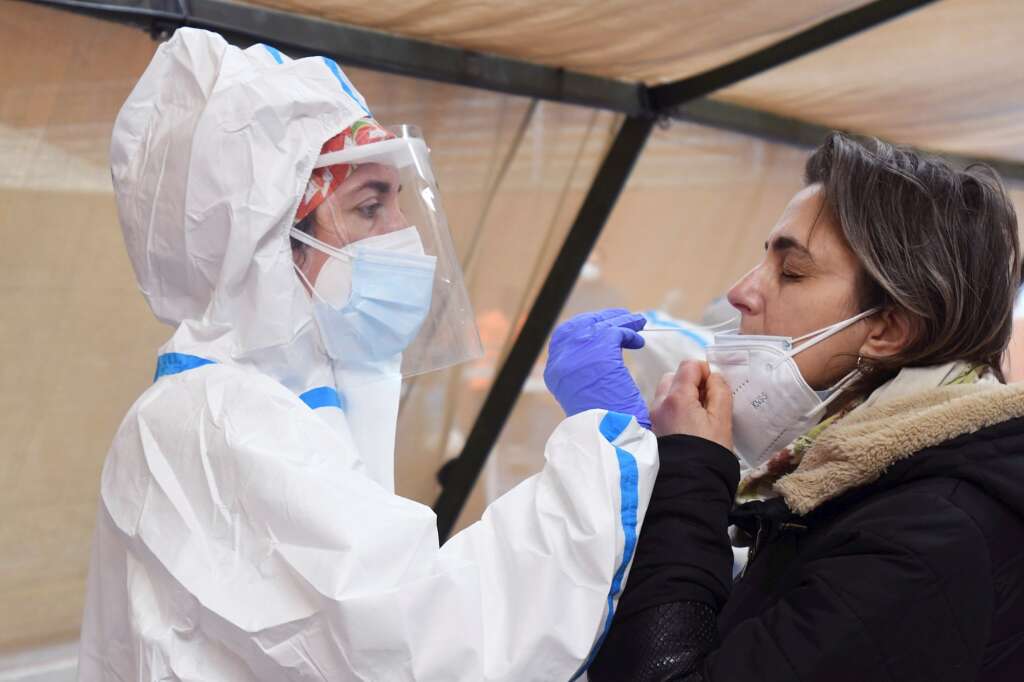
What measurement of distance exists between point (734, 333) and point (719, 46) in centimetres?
119

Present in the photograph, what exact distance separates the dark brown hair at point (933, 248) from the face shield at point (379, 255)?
2.00 feet

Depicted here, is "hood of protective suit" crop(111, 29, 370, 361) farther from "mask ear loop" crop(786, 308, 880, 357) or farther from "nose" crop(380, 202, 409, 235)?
"mask ear loop" crop(786, 308, 880, 357)

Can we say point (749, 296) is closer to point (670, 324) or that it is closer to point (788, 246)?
point (788, 246)

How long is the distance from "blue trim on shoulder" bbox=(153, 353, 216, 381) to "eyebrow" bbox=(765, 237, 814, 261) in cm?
81

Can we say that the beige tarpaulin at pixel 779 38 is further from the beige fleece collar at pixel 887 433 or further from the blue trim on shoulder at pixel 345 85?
the beige fleece collar at pixel 887 433

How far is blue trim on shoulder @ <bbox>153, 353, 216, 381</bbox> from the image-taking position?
1.49 meters

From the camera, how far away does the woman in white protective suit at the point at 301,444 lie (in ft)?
4.01

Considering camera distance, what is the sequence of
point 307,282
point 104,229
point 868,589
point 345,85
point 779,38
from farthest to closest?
point 779,38 < point 104,229 < point 345,85 < point 307,282 < point 868,589

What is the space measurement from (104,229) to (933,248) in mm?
1537

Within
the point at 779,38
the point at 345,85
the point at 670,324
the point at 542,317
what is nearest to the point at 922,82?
the point at 779,38

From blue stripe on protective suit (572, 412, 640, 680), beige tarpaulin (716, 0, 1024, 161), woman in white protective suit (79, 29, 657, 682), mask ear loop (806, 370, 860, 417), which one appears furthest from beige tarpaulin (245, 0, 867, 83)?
blue stripe on protective suit (572, 412, 640, 680)

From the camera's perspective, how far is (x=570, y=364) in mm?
1469

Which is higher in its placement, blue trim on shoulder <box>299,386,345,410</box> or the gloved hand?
the gloved hand

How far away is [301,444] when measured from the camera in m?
1.34
